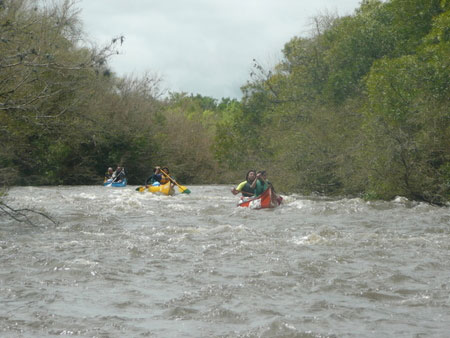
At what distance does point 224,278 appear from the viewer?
8.77 m

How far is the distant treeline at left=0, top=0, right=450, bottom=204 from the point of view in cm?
1571

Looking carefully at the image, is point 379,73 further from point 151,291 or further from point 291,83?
point 151,291

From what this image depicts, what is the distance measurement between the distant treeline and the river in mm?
2831

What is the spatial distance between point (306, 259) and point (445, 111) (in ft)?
34.5

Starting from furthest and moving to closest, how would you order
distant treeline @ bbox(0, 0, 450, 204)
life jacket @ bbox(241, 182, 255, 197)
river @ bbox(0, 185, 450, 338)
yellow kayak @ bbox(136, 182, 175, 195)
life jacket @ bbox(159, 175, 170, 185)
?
life jacket @ bbox(159, 175, 170, 185) → yellow kayak @ bbox(136, 182, 175, 195) → life jacket @ bbox(241, 182, 255, 197) → distant treeline @ bbox(0, 0, 450, 204) → river @ bbox(0, 185, 450, 338)

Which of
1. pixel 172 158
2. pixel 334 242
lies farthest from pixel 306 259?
pixel 172 158

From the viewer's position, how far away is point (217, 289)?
26.6 feet

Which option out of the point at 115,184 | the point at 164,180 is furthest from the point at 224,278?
the point at 115,184

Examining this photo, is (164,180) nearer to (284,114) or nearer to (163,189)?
(163,189)

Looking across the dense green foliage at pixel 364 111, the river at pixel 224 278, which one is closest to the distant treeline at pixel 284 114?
the dense green foliage at pixel 364 111

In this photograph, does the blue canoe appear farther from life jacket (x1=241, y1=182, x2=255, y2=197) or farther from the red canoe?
the red canoe

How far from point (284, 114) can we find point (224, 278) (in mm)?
22285

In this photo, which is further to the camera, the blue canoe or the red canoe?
the blue canoe

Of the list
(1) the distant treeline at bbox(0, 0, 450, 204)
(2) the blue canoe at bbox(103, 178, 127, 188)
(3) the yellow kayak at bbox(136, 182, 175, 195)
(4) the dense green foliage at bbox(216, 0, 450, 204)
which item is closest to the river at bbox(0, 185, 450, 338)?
(1) the distant treeline at bbox(0, 0, 450, 204)
